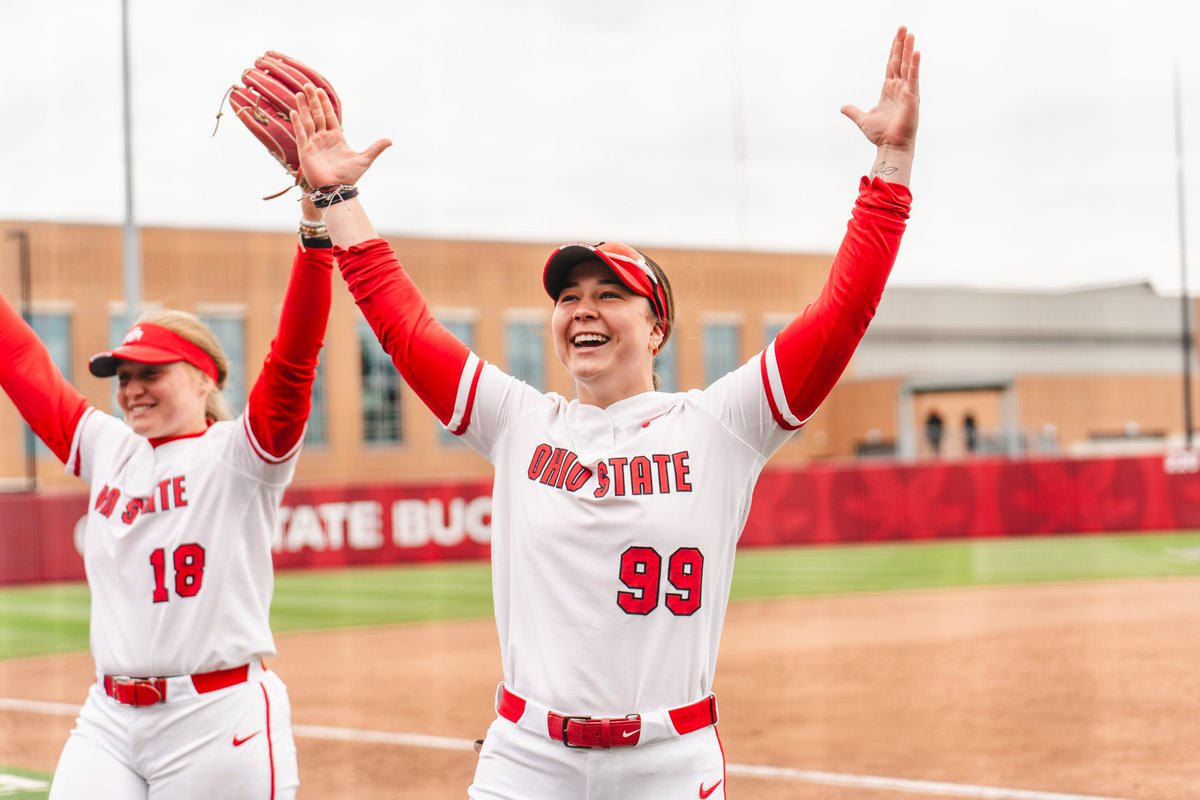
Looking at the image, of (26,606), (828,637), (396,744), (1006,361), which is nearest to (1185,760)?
(396,744)

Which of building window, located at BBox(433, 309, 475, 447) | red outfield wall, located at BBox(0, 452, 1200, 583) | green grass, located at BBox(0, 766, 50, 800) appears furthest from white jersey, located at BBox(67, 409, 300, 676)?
building window, located at BBox(433, 309, 475, 447)

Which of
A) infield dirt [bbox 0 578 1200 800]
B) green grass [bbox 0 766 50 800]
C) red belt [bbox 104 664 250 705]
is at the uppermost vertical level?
red belt [bbox 104 664 250 705]

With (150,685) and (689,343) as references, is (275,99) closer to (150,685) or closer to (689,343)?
(150,685)

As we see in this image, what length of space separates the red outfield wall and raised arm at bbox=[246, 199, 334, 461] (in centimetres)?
1447

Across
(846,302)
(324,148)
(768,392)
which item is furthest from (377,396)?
(846,302)

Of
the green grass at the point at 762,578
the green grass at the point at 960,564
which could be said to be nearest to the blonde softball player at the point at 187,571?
the green grass at the point at 762,578

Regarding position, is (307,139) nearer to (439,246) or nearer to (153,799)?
(153,799)

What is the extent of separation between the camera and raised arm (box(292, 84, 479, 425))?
94.5 inches

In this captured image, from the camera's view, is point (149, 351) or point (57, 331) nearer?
point (149, 351)

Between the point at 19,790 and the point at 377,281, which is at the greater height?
the point at 377,281

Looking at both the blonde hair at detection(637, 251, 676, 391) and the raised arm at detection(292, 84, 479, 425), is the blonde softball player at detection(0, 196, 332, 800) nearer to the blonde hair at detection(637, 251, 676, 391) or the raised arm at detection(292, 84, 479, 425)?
the raised arm at detection(292, 84, 479, 425)

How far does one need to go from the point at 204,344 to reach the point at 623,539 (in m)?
1.48

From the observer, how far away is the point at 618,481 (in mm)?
2277

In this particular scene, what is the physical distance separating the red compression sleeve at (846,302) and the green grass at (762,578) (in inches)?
424
